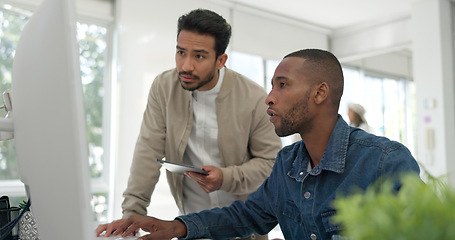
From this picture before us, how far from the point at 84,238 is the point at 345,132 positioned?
0.80 meters

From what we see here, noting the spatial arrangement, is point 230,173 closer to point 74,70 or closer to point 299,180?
point 299,180

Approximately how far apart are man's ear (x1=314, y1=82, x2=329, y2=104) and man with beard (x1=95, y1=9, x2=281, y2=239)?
43 cm

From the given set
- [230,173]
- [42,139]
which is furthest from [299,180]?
[42,139]

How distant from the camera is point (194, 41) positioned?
1.54 metres

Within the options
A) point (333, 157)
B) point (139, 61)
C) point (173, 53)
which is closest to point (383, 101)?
point (173, 53)

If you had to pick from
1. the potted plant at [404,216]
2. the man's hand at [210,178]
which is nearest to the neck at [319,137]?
the man's hand at [210,178]

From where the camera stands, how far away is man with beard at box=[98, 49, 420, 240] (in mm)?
1038

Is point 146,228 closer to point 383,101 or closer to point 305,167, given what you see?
point 305,167

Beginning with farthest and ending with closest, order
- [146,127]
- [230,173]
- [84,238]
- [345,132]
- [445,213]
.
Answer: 1. [146,127]
2. [230,173]
3. [345,132]
4. [84,238]
5. [445,213]

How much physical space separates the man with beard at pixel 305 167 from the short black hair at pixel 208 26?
0.44m

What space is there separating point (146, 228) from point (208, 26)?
2.51 ft

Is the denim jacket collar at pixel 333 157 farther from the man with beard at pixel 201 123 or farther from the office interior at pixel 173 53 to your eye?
the office interior at pixel 173 53

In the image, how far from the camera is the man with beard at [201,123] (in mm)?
1536

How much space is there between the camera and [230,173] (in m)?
1.41
